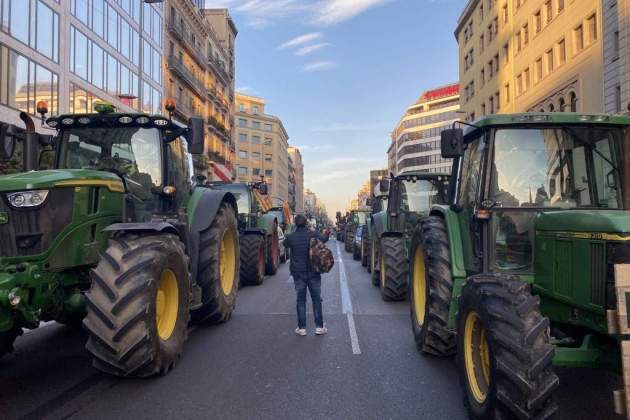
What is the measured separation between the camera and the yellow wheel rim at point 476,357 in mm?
3904

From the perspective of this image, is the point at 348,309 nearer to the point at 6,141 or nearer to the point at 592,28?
the point at 6,141

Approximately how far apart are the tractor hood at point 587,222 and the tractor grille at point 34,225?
4232 mm

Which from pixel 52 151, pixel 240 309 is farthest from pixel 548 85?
pixel 52 151

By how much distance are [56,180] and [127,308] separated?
142 centimetres

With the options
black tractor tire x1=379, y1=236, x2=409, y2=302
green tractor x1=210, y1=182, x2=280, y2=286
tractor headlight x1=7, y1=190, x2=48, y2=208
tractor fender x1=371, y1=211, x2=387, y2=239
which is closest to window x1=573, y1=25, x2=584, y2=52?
green tractor x1=210, y1=182, x2=280, y2=286

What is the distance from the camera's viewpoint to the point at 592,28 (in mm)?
25703

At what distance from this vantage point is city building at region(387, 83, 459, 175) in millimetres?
95062

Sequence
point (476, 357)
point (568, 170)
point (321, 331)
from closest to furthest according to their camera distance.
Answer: point (476, 357) → point (568, 170) → point (321, 331)

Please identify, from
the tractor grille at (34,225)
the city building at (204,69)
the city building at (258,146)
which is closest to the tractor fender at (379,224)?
the tractor grille at (34,225)

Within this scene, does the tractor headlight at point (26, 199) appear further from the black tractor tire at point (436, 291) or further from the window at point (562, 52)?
the window at point (562, 52)

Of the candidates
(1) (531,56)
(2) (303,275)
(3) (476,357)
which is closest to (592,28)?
(1) (531,56)

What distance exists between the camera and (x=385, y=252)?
31.3 feet

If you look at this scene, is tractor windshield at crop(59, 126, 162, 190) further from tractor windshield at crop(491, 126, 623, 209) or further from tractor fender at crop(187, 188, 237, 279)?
tractor windshield at crop(491, 126, 623, 209)

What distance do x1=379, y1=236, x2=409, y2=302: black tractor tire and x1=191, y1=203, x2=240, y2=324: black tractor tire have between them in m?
2.93
